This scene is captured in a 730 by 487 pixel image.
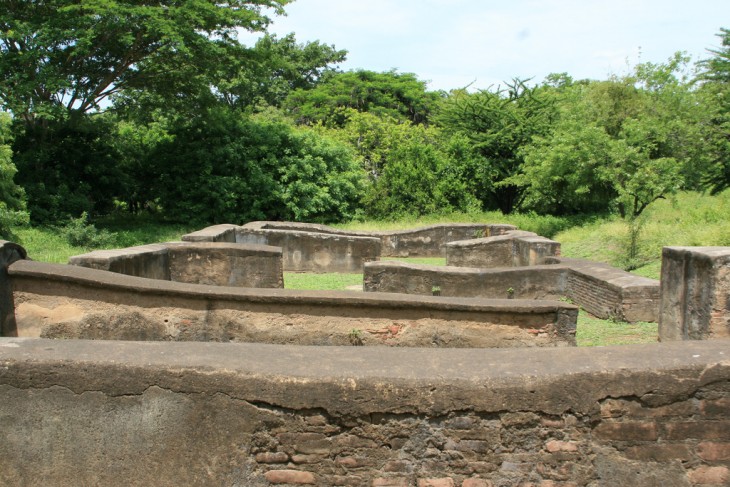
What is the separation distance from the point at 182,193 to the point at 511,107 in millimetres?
11202

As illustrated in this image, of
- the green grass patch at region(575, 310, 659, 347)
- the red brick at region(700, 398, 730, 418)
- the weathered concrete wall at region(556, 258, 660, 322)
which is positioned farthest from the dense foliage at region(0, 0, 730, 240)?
the red brick at region(700, 398, 730, 418)

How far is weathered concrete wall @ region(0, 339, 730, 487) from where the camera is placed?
8.64 ft

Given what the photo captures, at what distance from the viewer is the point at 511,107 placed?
21.8 m

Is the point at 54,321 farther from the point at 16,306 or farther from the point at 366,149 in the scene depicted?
the point at 366,149

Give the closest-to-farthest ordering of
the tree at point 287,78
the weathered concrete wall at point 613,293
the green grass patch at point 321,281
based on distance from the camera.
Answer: the weathered concrete wall at point 613,293
the green grass patch at point 321,281
the tree at point 287,78

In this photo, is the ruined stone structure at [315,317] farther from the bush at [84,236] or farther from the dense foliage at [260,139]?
the bush at [84,236]

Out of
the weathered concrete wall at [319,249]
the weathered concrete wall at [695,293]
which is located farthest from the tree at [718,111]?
the weathered concrete wall at [695,293]

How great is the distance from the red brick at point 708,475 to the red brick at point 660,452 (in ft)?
0.23

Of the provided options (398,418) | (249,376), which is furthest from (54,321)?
(398,418)

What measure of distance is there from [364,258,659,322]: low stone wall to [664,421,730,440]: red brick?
502cm

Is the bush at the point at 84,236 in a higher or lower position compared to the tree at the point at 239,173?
lower

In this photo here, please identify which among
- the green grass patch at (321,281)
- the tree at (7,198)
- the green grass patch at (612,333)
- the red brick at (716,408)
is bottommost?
the green grass patch at (321,281)

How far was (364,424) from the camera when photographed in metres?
2.64

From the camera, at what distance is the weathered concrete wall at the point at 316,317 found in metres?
5.16
